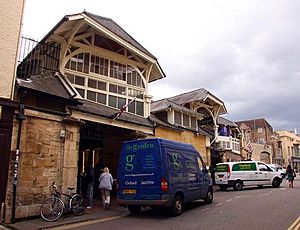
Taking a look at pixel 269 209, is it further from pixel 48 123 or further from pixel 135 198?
pixel 48 123

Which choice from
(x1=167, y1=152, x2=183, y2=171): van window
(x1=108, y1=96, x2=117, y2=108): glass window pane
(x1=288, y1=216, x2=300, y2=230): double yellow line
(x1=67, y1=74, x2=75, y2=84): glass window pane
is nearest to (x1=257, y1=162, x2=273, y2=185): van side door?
(x1=108, y1=96, x2=117, y2=108): glass window pane

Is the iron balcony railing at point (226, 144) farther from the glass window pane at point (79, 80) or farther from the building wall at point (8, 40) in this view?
the building wall at point (8, 40)

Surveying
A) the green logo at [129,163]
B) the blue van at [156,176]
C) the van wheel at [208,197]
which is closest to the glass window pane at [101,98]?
the blue van at [156,176]

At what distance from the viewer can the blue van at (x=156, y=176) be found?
31.2 ft

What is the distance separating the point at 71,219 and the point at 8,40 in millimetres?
6406

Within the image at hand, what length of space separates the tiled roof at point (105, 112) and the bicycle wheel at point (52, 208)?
3.71 meters

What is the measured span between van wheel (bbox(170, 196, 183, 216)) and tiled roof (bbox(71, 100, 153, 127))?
5.05 meters

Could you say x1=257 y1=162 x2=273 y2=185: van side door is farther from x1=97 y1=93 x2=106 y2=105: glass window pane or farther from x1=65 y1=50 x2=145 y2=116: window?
x1=97 y1=93 x2=106 y2=105: glass window pane

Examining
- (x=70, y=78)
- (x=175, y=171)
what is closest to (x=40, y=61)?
(x=70, y=78)

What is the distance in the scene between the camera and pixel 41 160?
10047 millimetres

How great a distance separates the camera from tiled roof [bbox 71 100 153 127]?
481 inches

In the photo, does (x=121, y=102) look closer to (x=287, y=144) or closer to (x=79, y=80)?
(x=79, y=80)

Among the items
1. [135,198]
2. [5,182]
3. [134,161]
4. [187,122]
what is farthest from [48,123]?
→ [187,122]

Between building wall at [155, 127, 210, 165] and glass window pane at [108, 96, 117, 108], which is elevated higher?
glass window pane at [108, 96, 117, 108]
